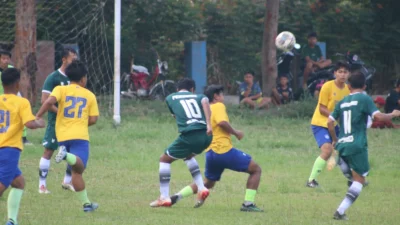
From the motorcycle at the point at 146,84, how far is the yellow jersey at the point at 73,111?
14.6 meters

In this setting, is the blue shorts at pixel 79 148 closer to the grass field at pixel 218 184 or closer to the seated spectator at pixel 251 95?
the grass field at pixel 218 184

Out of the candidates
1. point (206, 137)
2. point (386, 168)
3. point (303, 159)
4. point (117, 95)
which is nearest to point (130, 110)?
point (117, 95)

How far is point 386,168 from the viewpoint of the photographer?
1523 cm

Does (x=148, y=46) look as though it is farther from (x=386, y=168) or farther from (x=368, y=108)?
(x=368, y=108)

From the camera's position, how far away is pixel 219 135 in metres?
10.7

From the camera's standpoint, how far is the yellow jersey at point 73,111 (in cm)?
1047

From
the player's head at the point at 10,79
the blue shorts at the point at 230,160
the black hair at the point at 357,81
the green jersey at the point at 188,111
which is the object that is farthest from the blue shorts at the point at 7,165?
the black hair at the point at 357,81

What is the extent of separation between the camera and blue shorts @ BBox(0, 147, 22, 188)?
9148 mm

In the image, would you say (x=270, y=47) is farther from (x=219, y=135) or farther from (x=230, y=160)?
(x=230, y=160)

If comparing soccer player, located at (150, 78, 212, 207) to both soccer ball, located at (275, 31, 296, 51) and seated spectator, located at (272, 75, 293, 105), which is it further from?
soccer ball, located at (275, 31, 296, 51)

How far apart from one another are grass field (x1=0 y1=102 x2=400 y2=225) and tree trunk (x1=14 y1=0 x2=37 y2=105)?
2.62m

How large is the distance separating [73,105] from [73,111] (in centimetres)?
7

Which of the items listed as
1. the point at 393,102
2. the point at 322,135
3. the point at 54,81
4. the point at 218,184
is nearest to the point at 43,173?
the point at 54,81

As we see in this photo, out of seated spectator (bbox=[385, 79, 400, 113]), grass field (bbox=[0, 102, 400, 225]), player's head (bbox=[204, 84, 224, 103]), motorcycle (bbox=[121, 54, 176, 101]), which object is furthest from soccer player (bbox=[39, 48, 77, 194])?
motorcycle (bbox=[121, 54, 176, 101])
